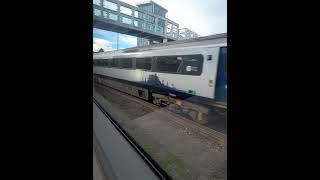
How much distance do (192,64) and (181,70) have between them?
34 centimetres

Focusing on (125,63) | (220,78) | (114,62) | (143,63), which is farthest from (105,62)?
(220,78)

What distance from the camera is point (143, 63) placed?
6523 millimetres

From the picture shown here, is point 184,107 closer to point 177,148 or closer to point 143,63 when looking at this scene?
point 177,148

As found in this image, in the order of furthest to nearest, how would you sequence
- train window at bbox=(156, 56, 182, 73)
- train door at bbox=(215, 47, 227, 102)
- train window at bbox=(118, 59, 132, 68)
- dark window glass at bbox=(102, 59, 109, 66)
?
dark window glass at bbox=(102, 59, 109, 66)
train window at bbox=(118, 59, 132, 68)
train window at bbox=(156, 56, 182, 73)
train door at bbox=(215, 47, 227, 102)

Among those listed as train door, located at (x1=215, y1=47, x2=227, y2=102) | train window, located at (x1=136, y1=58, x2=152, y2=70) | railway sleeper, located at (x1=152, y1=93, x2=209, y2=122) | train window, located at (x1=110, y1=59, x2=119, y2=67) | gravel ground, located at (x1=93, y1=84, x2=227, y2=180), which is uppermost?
train window, located at (x1=110, y1=59, x2=119, y2=67)

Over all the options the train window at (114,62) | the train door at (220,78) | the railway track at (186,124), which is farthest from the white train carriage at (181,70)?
the train window at (114,62)

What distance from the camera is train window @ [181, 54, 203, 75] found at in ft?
14.9

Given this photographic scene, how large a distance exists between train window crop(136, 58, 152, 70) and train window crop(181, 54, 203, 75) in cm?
152

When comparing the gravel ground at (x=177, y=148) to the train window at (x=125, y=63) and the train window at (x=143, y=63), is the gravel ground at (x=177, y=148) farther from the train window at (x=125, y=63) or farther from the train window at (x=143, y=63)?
the train window at (x=125, y=63)

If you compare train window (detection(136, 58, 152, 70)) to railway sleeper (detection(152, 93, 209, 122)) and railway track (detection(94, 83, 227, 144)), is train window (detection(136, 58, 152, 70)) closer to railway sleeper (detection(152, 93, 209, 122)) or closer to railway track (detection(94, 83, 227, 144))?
railway sleeper (detection(152, 93, 209, 122))

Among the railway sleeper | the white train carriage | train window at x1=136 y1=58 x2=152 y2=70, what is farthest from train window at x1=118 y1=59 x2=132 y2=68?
the railway sleeper
